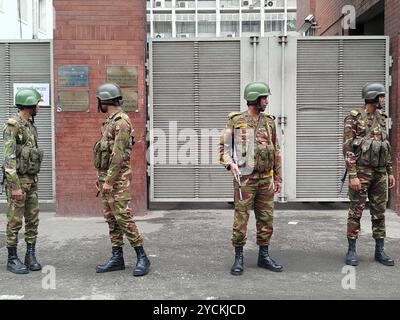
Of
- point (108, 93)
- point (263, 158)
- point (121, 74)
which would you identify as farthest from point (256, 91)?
point (121, 74)

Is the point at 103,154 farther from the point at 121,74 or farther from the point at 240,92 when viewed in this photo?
the point at 240,92

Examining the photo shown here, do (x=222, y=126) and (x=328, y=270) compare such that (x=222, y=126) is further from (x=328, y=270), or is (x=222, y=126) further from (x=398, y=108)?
(x=328, y=270)

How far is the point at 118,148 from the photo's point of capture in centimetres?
520

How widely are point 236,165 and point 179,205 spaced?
4243mm

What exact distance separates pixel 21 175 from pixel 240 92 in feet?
13.9

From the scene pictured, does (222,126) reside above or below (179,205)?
above

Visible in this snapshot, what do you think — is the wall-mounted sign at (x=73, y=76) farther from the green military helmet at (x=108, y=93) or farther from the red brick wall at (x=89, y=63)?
the green military helmet at (x=108, y=93)

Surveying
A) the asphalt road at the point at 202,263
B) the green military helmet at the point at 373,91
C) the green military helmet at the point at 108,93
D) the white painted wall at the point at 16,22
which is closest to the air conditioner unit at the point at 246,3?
the white painted wall at the point at 16,22

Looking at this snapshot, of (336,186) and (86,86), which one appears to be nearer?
(86,86)

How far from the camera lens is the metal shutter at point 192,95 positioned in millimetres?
8602
